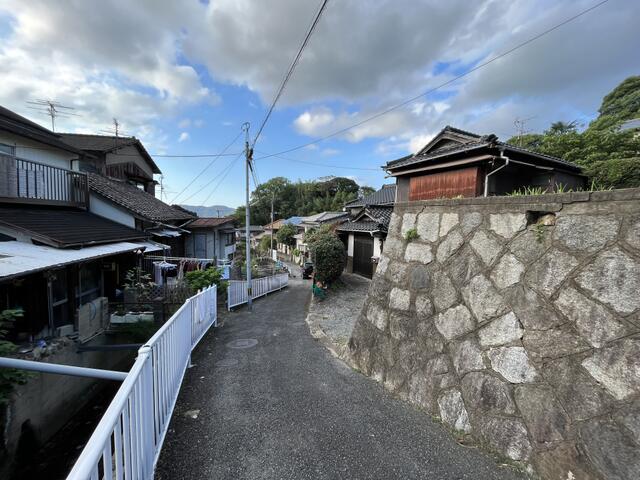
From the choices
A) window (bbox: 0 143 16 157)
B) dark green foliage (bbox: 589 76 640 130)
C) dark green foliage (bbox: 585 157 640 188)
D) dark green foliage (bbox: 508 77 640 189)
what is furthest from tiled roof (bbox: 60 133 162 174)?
dark green foliage (bbox: 589 76 640 130)

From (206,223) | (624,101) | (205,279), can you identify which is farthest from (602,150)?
(206,223)

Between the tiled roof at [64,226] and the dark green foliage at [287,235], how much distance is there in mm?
24741

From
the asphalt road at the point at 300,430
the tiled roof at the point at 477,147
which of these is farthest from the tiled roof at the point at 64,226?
the tiled roof at the point at 477,147

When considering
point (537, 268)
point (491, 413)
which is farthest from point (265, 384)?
point (537, 268)

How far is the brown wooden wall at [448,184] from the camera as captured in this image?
7.50 metres

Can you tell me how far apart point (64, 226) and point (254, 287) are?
21.8 ft

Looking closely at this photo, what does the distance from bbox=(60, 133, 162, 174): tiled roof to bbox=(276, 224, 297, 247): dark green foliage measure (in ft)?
61.0

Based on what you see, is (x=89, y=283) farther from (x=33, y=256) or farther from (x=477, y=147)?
(x=477, y=147)

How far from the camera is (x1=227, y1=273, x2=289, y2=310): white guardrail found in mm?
10252

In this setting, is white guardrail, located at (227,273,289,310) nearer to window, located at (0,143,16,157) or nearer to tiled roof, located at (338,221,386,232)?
tiled roof, located at (338,221,386,232)

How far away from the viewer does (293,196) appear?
184 ft

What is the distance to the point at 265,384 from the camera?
14.6ft

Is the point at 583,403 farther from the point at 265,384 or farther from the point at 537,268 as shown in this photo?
the point at 265,384

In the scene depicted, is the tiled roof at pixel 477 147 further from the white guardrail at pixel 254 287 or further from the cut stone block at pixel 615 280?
the white guardrail at pixel 254 287
